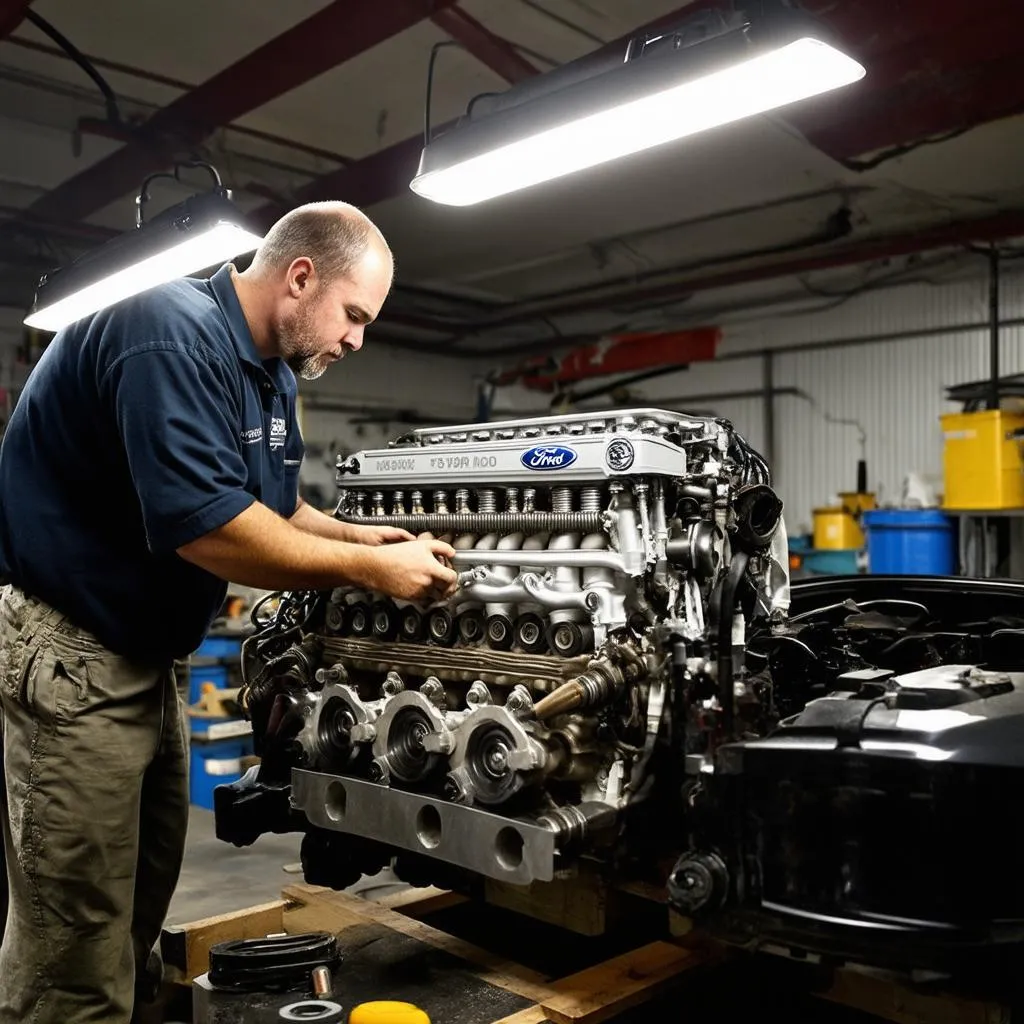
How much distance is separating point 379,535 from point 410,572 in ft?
1.03

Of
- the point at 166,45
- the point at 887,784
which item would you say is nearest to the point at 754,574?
the point at 887,784

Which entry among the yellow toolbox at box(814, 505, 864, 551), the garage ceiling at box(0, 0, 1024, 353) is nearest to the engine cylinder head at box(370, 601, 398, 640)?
the garage ceiling at box(0, 0, 1024, 353)

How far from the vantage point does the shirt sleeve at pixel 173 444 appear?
174 centimetres

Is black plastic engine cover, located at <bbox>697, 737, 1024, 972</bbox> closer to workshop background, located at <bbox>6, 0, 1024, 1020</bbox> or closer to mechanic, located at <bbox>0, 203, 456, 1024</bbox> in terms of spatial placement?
mechanic, located at <bbox>0, 203, 456, 1024</bbox>

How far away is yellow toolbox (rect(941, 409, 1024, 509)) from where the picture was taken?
5883mm

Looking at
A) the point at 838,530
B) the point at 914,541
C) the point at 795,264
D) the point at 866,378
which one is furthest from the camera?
the point at 866,378

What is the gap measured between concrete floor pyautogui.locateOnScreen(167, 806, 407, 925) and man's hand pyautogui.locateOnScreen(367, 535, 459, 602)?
4.75 ft

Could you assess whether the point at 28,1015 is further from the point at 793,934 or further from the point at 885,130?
the point at 885,130

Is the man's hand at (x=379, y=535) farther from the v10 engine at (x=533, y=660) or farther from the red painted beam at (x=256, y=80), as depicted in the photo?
the red painted beam at (x=256, y=80)

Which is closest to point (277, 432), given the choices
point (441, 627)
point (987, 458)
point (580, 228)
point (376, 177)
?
point (441, 627)

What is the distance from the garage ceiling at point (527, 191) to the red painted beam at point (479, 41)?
0.04 feet

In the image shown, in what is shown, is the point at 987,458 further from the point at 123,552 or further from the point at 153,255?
the point at 123,552

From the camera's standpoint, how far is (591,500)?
1987 millimetres

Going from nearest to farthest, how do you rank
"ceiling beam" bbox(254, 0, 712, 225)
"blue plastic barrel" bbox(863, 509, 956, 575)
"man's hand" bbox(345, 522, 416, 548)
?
"man's hand" bbox(345, 522, 416, 548)
"ceiling beam" bbox(254, 0, 712, 225)
"blue plastic barrel" bbox(863, 509, 956, 575)
